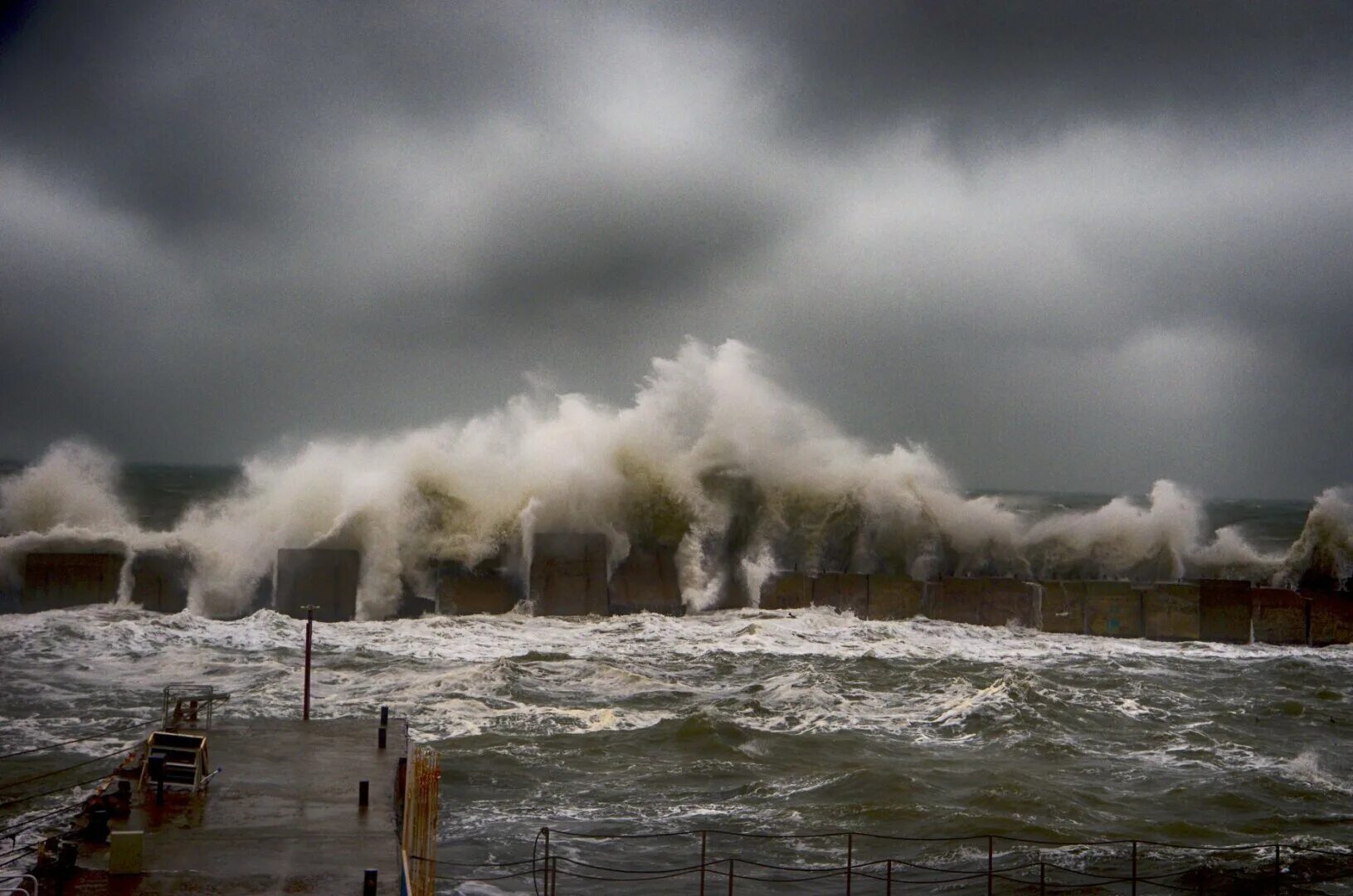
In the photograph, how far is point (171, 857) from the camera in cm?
914

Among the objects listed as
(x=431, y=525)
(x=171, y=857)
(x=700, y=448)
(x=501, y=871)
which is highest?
(x=700, y=448)

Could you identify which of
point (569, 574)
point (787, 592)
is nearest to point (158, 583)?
point (569, 574)

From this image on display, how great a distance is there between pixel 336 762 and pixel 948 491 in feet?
83.3

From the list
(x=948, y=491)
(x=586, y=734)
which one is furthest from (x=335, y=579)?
(x=948, y=491)

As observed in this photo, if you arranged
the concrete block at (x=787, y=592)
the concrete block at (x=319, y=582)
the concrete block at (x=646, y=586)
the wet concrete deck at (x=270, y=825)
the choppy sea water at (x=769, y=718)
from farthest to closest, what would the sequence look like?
the concrete block at (x=787, y=592) → the concrete block at (x=646, y=586) → the concrete block at (x=319, y=582) → the choppy sea water at (x=769, y=718) → the wet concrete deck at (x=270, y=825)

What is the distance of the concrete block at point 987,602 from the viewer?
95.7ft

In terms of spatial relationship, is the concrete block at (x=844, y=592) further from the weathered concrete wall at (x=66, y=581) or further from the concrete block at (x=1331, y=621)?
the weathered concrete wall at (x=66, y=581)

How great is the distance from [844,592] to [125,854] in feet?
73.1

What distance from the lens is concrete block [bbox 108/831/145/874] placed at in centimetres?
870

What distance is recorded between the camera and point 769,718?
19078 millimetres

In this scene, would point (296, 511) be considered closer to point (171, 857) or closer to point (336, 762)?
point (336, 762)

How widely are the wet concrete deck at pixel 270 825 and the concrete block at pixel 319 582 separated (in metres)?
14.7

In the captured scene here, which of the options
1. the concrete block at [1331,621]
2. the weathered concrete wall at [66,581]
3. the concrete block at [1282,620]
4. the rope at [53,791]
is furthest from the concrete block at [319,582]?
the concrete block at [1331,621]

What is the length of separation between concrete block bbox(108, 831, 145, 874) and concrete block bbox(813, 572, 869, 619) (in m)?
21.9
